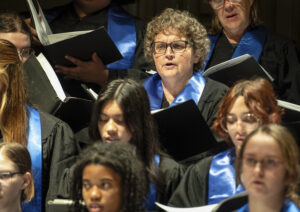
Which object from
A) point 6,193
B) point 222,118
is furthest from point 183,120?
point 6,193

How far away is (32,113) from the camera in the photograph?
416 cm

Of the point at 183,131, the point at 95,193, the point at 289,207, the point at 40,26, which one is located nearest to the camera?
the point at 289,207

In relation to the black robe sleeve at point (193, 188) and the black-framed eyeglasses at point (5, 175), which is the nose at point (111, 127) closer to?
the black robe sleeve at point (193, 188)

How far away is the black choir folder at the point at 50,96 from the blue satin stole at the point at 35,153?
18 cm

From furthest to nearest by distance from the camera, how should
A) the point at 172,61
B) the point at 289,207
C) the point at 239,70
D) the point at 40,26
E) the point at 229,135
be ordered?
the point at 40,26 < the point at 172,61 < the point at 239,70 < the point at 229,135 < the point at 289,207

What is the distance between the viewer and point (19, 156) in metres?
3.69

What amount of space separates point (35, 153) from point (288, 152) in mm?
1501

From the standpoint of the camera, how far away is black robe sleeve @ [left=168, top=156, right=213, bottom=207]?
3.78 meters

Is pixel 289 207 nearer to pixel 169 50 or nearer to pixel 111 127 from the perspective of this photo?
pixel 111 127

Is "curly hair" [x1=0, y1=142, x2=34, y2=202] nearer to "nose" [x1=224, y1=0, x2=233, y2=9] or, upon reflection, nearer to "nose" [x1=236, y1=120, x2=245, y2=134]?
"nose" [x1=236, y1=120, x2=245, y2=134]

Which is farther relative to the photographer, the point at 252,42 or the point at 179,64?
the point at 252,42

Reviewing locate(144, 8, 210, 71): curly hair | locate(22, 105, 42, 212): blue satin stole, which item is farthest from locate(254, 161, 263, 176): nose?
locate(144, 8, 210, 71): curly hair

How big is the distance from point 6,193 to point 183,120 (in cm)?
97

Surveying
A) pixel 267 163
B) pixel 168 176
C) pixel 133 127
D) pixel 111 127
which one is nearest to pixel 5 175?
pixel 111 127
